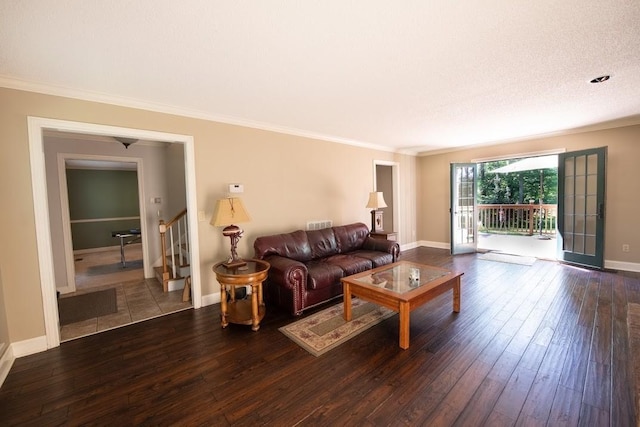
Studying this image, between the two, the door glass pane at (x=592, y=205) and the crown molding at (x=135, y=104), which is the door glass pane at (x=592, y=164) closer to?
the door glass pane at (x=592, y=205)

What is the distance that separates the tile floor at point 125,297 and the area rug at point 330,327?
1.65 meters

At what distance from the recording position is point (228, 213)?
303 centimetres

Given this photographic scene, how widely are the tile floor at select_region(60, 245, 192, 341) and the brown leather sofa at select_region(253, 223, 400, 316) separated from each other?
1.26 meters

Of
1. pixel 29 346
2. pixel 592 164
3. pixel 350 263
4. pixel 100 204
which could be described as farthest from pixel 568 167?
pixel 100 204

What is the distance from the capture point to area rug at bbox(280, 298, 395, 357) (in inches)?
98.0

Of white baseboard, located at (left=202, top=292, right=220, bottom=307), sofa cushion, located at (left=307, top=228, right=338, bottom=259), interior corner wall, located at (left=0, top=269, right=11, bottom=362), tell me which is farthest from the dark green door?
interior corner wall, located at (left=0, top=269, right=11, bottom=362)

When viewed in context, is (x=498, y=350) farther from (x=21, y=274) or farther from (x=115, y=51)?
(x=21, y=274)

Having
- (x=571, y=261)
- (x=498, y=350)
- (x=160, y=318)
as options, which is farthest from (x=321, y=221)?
(x=571, y=261)

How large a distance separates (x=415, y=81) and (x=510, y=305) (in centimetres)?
285

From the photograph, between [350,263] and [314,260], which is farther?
[314,260]

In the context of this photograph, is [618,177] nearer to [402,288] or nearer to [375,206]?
[375,206]

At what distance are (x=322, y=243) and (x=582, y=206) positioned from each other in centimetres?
470

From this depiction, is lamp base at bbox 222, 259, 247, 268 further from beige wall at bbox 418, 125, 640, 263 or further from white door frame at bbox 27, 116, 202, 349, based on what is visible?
beige wall at bbox 418, 125, 640, 263

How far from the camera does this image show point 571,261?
4.84 meters
